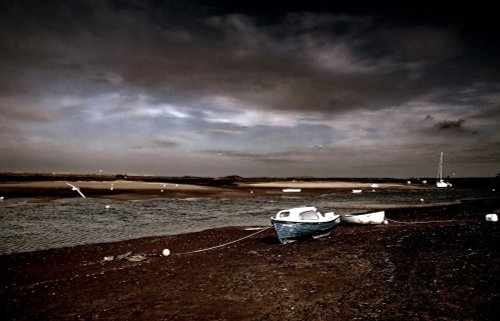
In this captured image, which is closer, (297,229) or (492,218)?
(297,229)

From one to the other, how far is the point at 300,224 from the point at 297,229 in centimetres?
42

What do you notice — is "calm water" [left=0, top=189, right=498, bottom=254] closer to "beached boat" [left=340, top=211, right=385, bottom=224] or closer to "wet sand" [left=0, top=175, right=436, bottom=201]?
"beached boat" [left=340, top=211, right=385, bottom=224]

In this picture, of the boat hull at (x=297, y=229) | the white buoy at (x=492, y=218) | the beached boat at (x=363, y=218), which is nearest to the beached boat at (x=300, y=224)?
the boat hull at (x=297, y=229)

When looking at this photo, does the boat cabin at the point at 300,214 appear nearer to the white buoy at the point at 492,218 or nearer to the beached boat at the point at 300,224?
the beached boat at the point at 300,224

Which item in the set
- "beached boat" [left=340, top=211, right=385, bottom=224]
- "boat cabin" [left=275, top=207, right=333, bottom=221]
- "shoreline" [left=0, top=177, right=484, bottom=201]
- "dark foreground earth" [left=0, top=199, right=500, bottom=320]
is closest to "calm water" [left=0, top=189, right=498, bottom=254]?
"dark foreground earth" [left=0, top=199, right=500, bottom=320]

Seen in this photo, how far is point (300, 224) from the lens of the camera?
76.2ft

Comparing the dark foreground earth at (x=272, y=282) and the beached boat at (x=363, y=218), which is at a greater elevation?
the beached boat at (x=363, y=218)

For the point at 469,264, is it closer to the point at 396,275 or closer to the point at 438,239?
the point at 396,275

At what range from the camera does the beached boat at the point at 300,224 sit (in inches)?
909

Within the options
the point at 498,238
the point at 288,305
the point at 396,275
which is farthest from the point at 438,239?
the point at 288,305

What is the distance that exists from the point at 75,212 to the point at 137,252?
2395cm

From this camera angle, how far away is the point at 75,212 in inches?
1703

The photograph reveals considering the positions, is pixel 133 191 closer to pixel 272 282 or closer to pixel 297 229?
pixel 297 229

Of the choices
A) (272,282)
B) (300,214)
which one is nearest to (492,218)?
(300,214)
